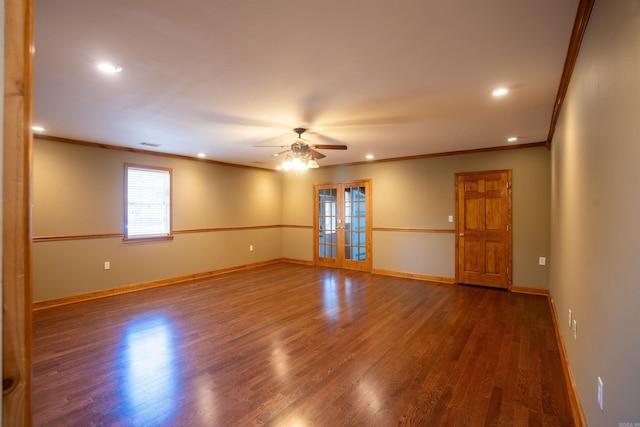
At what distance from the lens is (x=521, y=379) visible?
8.23ft

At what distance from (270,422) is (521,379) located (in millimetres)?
1989

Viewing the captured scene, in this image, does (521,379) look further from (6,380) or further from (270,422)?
(6,380)

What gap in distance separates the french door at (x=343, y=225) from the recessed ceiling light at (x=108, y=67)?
5063mm

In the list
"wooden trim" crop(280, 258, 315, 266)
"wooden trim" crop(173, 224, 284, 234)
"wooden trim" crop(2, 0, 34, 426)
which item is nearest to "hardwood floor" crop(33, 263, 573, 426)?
"wooden trim" crop(173, 224, 284, 234)

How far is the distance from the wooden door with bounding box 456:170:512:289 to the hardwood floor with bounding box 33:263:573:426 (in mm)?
669

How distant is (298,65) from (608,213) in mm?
2082

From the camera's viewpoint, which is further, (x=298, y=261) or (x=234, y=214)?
(x=298, y=261)

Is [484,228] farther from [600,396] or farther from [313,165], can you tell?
[600,396]

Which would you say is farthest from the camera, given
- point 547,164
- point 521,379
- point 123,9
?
point 547,164

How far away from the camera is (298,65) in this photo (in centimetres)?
237

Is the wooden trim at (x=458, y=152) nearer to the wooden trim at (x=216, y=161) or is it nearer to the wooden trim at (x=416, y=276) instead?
the wooden trim at (x=216, y=161)

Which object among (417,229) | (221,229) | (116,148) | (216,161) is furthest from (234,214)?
(417,229)

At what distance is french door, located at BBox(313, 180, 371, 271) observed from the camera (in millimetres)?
6832

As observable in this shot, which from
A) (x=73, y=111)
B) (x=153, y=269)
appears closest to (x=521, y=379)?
(x=73, y=111)
